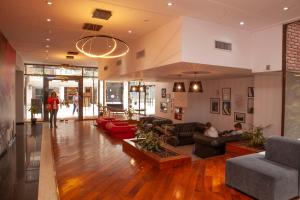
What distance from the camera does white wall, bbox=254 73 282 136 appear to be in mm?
6839

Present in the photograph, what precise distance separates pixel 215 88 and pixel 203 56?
225 inches

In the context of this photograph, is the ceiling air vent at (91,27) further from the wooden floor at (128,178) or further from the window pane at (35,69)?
the window pane at (35,69)

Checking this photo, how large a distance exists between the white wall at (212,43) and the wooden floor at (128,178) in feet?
8.67

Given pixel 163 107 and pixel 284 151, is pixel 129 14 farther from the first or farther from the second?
pixel 163 107

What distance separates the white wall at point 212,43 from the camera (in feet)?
17.7

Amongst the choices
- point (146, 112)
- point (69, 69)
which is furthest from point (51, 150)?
point (146, 112)

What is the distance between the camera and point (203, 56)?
564cm

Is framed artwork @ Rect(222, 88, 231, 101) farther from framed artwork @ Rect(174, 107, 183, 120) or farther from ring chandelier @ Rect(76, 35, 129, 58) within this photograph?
ring chandelier @ Rect(76, 35, 129, 58)

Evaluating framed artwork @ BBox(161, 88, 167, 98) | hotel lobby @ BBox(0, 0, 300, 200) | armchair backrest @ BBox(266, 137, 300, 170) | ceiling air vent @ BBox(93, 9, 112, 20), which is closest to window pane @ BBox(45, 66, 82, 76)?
hotel lobby @ BBox(0, 0, 300, 200)

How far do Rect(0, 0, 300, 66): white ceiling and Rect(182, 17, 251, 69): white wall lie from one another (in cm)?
20

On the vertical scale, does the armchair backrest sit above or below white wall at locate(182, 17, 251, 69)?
below

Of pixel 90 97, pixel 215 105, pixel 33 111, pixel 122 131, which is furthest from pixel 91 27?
pixel 90 97

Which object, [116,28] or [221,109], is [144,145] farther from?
[221,109]

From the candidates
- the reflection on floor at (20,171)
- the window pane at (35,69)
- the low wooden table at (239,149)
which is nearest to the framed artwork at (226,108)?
the low wooden table at (239,149)
